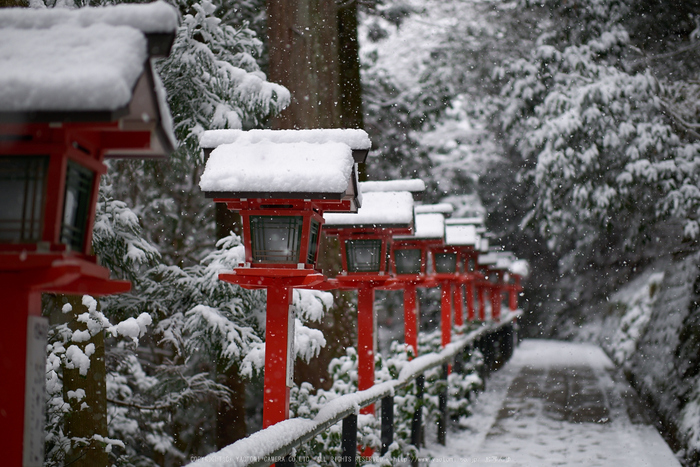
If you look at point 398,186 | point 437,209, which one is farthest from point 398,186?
point 437,209

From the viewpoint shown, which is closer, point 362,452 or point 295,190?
point 295,190

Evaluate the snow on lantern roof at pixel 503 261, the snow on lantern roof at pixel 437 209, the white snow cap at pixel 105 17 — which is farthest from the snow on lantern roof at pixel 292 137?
the snow on lantern roof at pixel 503 261

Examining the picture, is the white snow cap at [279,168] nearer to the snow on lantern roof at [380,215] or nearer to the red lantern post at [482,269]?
the snow on lantern roof at [380,215]

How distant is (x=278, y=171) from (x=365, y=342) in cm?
267

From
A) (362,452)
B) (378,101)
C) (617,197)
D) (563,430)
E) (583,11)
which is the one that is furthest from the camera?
(378,101)

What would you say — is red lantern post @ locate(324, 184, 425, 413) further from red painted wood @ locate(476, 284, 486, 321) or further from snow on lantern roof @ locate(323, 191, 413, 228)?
red painted wood @ locate(476, 284, 486, 321)

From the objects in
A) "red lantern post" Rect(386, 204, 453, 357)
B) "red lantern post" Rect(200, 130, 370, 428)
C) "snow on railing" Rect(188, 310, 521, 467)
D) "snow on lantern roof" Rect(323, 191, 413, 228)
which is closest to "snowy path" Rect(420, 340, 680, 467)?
"red lantern post" Rect(386, 204, 453, 357)

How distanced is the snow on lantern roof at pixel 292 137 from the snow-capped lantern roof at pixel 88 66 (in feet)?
5.30

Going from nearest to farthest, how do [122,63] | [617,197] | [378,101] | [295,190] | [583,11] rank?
Result: [122,63] < [295,190] < [617,197] < [583,11] < [378,101]

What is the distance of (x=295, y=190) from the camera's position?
369 cm

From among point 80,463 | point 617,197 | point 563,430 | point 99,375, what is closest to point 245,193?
point 99,375

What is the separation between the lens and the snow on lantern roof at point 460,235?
30.6ft

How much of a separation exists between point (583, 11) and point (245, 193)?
9985 millimetres

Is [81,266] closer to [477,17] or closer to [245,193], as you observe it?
[245,193]
